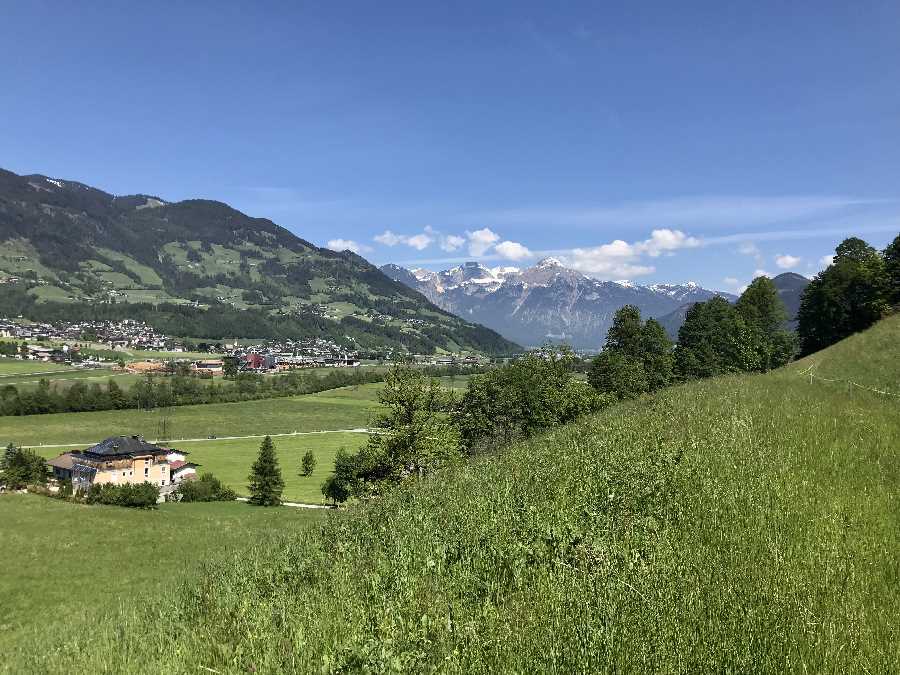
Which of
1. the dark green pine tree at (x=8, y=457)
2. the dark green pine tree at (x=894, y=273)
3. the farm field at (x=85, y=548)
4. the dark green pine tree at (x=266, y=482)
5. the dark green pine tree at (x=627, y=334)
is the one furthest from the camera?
the dark green pine tree at (x=8, y=457)

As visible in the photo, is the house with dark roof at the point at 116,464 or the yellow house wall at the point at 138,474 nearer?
the house with dark roof at the point at 116,464

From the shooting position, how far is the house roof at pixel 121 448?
80.6 m

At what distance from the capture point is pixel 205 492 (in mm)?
69062

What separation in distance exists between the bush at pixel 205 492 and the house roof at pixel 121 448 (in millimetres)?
17226

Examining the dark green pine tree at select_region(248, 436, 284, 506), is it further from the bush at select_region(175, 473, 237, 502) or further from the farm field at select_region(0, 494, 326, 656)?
the farm field at select_region(0, 494, 326, 656)

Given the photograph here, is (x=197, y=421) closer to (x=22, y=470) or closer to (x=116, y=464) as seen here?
(x=116, y=464)

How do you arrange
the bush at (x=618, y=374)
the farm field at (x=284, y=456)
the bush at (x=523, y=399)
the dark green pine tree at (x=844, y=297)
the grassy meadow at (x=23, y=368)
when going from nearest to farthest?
the dark green pine tree at (x=844, y=297)
the bush at (x=523, y=399)
the bush at (x=618, y=374)
the farm field at (x=284, y=456)
the grassy meadow at (x=23, y=368)

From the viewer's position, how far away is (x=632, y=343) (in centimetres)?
6475

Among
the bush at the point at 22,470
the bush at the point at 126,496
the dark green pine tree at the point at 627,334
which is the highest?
the dark green pine tree at the point at 627,334

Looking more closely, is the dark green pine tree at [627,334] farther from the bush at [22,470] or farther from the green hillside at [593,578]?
the bush at [22,470]

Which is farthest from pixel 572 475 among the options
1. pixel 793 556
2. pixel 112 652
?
pixel 112 652

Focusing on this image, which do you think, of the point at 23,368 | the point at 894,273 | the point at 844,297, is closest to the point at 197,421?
the point at 23,368

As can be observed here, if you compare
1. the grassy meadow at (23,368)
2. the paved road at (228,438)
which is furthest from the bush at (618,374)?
→ the grassy meadow at (23,368)

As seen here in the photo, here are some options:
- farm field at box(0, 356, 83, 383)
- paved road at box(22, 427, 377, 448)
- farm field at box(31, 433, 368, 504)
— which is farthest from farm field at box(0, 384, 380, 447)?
farm field at box(0, 356, 83, 383)
